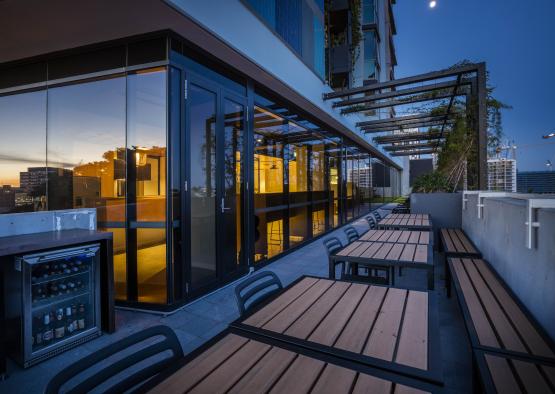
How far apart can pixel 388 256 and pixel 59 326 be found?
10.1ft

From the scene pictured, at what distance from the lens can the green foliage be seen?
730cm

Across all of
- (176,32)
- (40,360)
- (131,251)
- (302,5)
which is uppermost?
(302,5)

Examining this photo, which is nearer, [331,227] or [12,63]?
[12,63]

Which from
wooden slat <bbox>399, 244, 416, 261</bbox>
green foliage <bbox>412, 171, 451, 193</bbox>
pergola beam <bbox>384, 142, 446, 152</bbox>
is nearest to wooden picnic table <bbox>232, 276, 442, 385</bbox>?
wooden slat <bbox>399, 244, 416, 261</bbox>

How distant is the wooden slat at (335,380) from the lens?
97 cm

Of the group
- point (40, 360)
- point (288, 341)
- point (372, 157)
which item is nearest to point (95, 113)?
point (40, 360)

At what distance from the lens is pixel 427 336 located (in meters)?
1.29

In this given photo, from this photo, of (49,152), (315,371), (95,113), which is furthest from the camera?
(49,152)

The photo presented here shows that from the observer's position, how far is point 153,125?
10.9ft

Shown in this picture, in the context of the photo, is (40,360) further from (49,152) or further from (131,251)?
(49,152)

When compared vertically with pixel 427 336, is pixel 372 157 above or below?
above

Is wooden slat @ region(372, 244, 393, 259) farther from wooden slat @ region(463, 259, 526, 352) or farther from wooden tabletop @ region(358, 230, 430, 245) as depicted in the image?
wooden slat @ region(463, 259, 526, 352)

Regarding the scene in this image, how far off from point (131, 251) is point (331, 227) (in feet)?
20.2

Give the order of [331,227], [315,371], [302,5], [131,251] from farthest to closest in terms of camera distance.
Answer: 1. [331,227]
2. [302,5]
3. [131,251]
4. [315,371]
